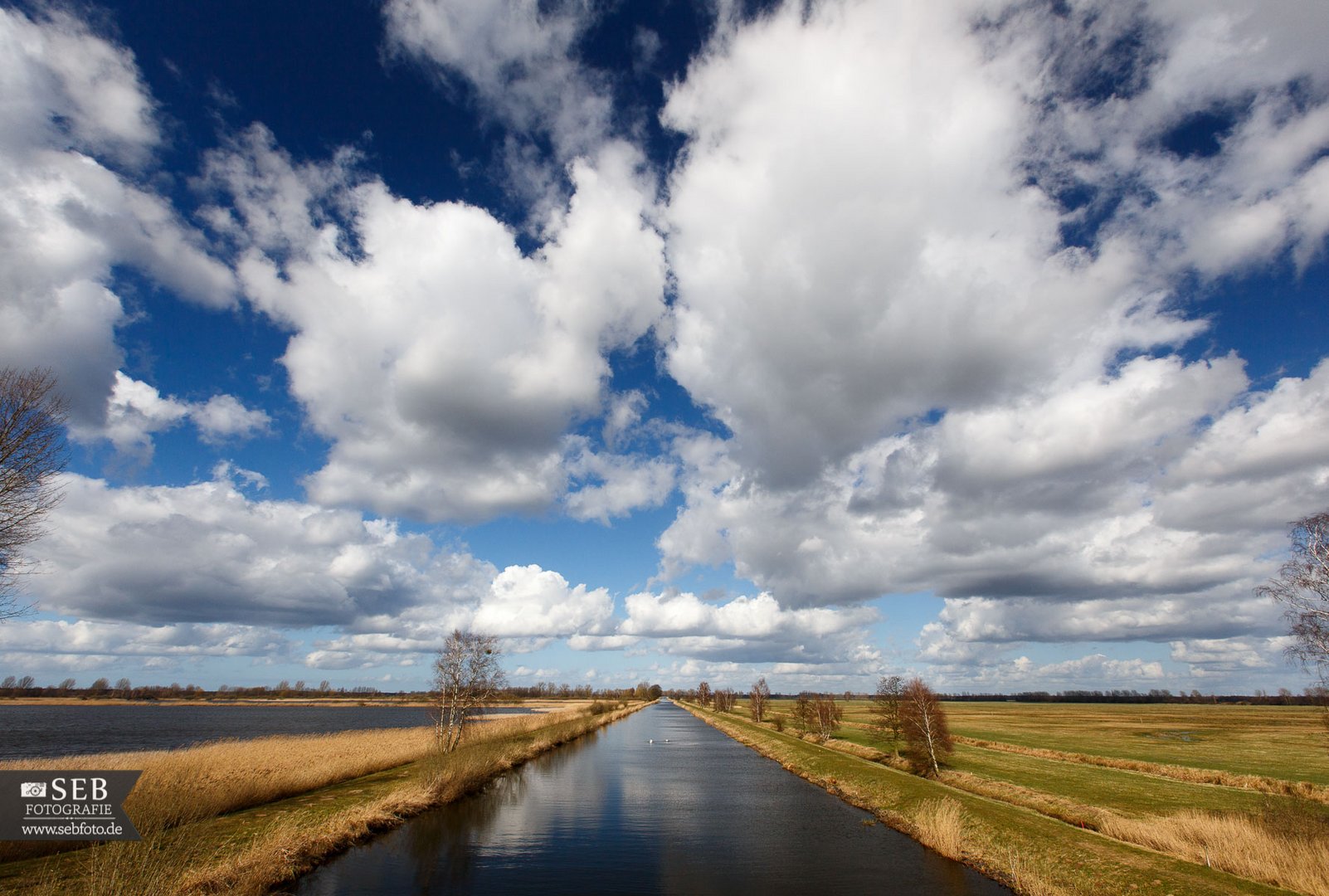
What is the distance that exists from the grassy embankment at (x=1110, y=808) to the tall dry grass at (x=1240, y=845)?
6 centimetres

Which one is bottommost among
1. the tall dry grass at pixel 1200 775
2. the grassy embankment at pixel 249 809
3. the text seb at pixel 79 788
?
the tall dry grass at pixel 1200 775

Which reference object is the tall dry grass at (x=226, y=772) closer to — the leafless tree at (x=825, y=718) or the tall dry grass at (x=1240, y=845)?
the tall dry grass at (x=1240, y=845)

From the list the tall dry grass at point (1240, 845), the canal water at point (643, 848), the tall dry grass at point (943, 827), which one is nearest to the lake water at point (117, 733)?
the canal water at point (643, 848)

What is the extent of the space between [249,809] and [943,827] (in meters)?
33.8

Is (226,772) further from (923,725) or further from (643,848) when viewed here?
(923,725)

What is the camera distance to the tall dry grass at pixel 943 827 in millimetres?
28078

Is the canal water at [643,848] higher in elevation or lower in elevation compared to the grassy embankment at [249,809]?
lower

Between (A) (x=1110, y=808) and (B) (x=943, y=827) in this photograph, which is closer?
(B) (x=943, y=827)

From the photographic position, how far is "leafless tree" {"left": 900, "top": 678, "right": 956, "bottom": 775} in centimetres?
5169

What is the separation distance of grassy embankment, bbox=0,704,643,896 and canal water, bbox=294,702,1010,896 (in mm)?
1333

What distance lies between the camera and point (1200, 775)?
1898 inches

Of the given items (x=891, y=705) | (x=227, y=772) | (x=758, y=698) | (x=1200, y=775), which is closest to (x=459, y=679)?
(x=227, y=772)

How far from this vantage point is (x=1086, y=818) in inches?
1233

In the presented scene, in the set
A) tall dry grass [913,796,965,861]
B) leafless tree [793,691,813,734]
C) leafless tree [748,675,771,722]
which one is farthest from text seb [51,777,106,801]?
leafless tree [748,675,771,722]
